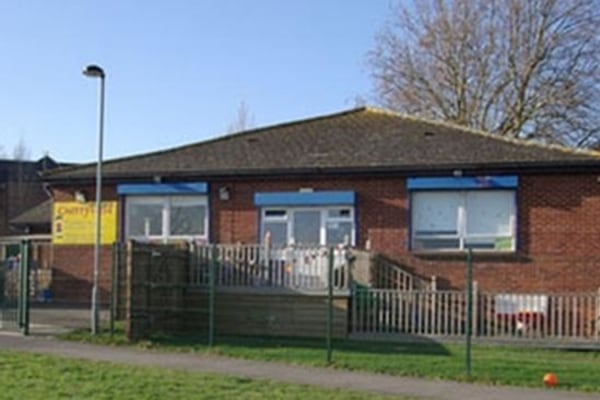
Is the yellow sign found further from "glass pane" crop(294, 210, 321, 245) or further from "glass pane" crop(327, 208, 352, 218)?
"glass pane" crop(327, 208, 352, 218)

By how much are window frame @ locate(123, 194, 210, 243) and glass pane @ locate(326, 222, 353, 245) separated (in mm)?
3168

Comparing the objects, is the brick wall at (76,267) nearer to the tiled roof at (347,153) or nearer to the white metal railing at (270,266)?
the tiled roof at (347,153)

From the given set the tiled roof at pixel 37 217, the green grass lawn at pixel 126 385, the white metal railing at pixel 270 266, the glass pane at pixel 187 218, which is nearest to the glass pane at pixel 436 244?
the white metal railing at pixel 270 266

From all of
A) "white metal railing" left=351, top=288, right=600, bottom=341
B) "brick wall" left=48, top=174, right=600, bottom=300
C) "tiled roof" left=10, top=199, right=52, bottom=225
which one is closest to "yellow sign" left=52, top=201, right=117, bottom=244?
"brick wall" left=48, top=174, right=600, bottom=300

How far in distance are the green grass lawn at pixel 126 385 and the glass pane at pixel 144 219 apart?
10.6 m

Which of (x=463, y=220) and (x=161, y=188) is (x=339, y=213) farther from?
(x=161, y=188)

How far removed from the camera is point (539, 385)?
14414 millimetres

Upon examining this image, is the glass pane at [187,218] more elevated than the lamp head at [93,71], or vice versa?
the lamp head at [93,71]

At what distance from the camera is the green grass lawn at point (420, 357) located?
15117mm

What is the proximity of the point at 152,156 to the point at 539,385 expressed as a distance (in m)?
15.0

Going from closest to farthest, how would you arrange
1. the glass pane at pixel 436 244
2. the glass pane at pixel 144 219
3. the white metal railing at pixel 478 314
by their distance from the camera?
the white metal railing at pixel 478 314
the glass pane at pixel 436 244
the glass pane at pixel 144 219

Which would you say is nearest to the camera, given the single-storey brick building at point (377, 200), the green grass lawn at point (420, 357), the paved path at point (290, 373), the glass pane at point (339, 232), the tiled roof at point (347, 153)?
the paved path at point (290, 373)

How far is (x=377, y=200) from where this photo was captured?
933 inches

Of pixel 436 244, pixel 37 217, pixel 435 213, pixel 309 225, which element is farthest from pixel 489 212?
pixel 37 217
